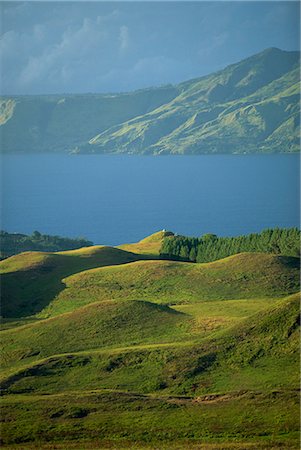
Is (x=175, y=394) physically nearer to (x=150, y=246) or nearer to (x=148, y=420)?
(x=148, y=420)

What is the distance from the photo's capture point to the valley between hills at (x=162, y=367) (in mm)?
42719

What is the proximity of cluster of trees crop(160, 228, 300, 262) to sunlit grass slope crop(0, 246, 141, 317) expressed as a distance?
614 cm

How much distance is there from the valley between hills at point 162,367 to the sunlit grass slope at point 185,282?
0.67ft

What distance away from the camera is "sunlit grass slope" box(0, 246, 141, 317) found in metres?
82.8

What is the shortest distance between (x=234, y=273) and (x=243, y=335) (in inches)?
1111

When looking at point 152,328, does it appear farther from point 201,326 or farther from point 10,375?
point 10,375

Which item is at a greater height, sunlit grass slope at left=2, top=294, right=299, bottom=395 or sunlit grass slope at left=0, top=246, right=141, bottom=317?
sunlit grass slope at left=0, top=246, right=141, bottom=317

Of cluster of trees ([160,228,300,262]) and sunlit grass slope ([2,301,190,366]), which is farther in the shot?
cluster of trees ([160,228,300,262])

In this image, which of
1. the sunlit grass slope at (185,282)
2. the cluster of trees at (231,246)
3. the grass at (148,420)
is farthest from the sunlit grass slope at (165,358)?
the cluster of trees at (231,246)

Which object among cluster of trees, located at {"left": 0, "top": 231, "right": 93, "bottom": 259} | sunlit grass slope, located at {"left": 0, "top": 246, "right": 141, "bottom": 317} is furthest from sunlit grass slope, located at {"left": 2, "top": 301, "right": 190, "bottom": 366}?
cluster of trees, located at {"left": 0, "top": 231, "right": 93, "bottom": 259}

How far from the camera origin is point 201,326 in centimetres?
6231

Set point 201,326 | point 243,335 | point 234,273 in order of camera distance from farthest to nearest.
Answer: point 234,273 → point 201,326 → point 243,335

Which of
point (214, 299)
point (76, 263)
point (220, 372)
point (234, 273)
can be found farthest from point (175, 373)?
point (76, 263)

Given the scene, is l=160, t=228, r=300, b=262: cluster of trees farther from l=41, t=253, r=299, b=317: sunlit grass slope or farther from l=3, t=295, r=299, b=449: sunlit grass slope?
l=3, t=295, r=299, b=449: sunlit grass slope
